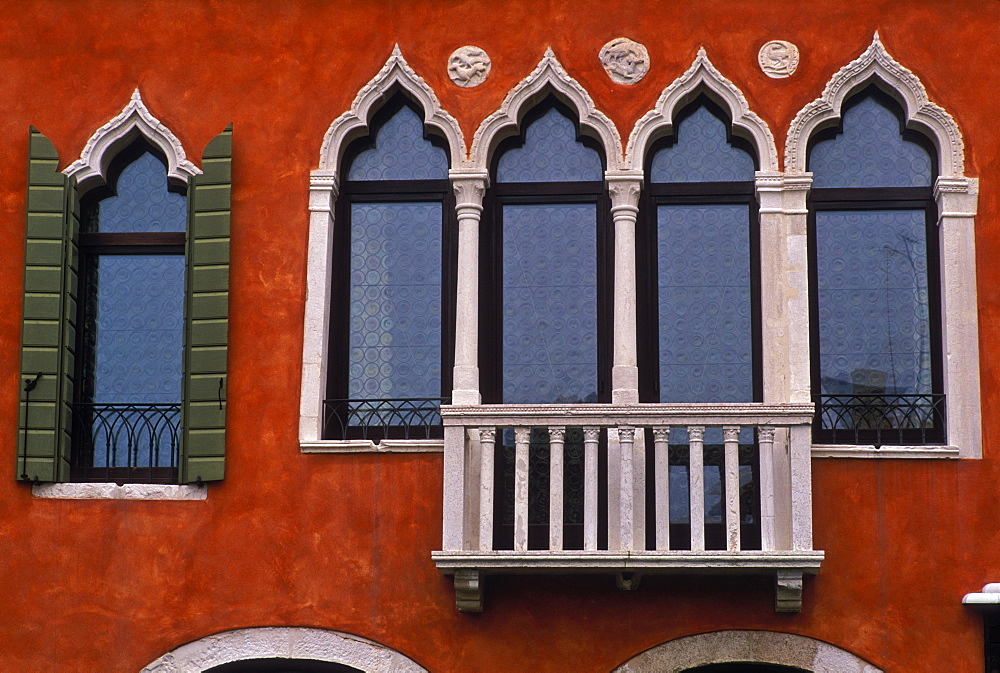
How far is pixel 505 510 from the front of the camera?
31.8ft

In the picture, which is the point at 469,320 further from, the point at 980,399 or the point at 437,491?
A: the point at 980,399

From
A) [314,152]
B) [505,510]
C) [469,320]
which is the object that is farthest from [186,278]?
[505,510]

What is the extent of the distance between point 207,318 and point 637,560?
2.94m

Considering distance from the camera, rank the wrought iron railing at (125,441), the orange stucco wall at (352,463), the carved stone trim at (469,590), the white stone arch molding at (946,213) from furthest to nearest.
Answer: the wrought iron railing at (125,441)
the white stone arch molding at (946,213)
the orange stucco wall at (352,463)
the carved stone trim at (469,590)

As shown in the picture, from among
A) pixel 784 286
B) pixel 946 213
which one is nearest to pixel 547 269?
pixel 784 286

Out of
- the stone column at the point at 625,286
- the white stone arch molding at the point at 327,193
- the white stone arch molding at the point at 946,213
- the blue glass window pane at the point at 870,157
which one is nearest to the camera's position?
the white stone arch molding at the point at 946,213

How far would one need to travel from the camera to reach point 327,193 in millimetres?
9930

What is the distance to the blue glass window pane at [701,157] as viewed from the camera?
10016 millimetres

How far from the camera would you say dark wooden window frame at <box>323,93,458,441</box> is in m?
9.79

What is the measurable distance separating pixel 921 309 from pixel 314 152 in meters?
3.80

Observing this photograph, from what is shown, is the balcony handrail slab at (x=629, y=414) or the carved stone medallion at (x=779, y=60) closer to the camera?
the balcony handrail slab at (x=629, y=414)

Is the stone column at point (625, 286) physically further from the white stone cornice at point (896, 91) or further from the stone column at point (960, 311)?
the stone column at point (960, 311)

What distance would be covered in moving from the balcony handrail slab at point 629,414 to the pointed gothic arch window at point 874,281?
0.56 m

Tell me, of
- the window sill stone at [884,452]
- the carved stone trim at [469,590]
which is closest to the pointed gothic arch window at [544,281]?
the carved stone trim at [469,590]
